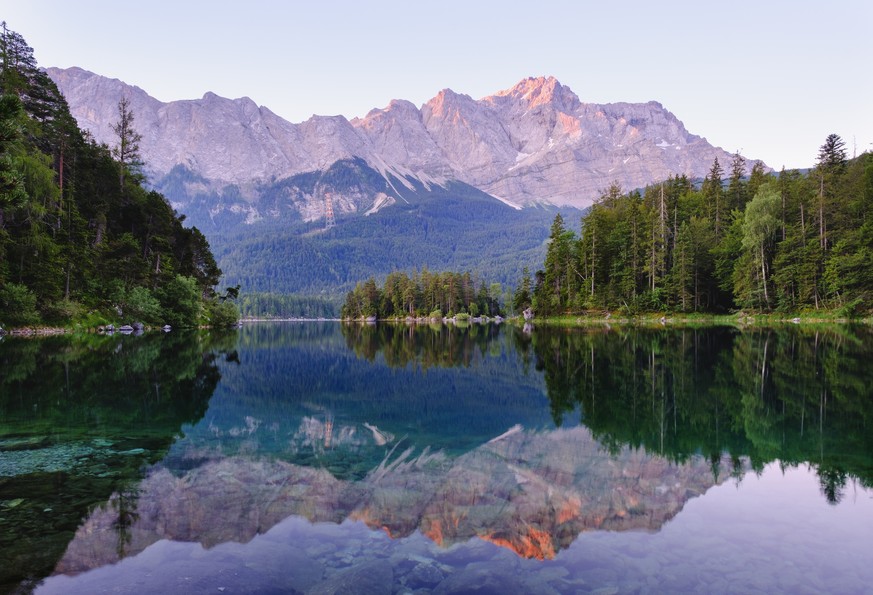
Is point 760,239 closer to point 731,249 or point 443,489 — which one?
point 731,249

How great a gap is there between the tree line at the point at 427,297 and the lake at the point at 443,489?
422ft

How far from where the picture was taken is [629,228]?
285 ft

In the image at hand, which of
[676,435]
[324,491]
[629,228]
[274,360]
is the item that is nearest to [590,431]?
[676,435]

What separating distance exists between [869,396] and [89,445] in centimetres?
2439

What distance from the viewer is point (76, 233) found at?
61344mm

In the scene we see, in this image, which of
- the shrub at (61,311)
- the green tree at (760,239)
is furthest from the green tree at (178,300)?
the green tree at (760,239)

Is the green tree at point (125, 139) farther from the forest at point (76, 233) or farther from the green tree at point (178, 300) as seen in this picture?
the green tree at point (178, 300)

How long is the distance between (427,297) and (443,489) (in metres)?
145

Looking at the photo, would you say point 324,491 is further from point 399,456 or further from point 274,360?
point 274,360

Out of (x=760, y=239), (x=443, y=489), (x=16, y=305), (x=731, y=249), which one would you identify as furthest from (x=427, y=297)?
(x=443, y=489)

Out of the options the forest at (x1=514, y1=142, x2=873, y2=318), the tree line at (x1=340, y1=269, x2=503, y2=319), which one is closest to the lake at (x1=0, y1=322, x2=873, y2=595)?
the forest at (x1=514, y1=142, x2=873, y2=318)

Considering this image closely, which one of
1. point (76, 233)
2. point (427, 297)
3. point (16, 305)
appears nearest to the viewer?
point (16, 305)

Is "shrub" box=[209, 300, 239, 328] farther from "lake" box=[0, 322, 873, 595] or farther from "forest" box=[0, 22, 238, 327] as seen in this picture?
"lake" box=[0, 322, 873, 595]

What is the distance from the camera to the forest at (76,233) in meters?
51.9
